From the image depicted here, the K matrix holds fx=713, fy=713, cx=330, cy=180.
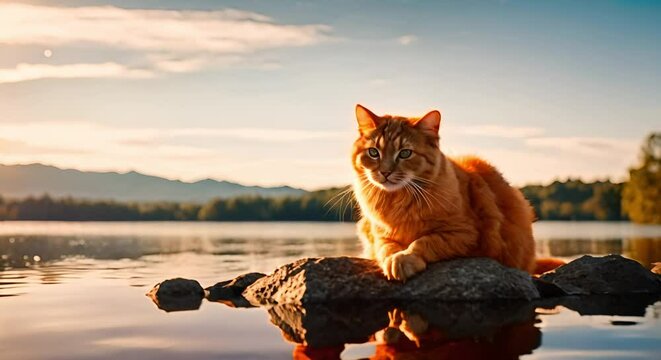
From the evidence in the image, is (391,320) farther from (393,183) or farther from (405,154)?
(405,154)

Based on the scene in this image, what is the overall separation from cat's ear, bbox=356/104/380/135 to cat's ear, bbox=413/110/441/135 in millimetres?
460

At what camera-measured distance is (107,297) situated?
948 cm

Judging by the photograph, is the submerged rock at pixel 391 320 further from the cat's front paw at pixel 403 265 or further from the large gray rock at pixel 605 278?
the large gray rock at pixel 605 278

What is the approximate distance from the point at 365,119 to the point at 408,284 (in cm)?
193

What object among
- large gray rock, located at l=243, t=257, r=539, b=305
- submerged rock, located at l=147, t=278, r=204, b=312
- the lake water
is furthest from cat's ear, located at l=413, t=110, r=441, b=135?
submerged rock, located at l=147, t=278, r=204, b=312

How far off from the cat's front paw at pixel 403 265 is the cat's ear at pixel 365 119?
4.72ft

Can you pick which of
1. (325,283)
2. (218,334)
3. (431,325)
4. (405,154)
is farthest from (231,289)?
(431,325)

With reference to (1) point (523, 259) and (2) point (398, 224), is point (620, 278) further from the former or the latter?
(2) point (398, 224)

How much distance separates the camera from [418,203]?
787 centimetres

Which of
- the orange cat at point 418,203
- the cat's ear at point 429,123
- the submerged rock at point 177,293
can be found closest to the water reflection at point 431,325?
the orange cat at point 418,203

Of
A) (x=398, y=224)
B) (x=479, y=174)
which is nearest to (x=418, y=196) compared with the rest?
(x=398, y=224)

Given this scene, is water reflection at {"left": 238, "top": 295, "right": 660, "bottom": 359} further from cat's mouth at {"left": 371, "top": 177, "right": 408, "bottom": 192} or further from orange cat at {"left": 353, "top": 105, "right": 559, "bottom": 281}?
cat's mouth at {"left": 371, "top": 177, "right": 408, "bottom": 192}

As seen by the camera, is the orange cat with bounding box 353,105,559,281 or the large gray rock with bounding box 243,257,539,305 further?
the large gray rock with bounding box 243,257,539,305

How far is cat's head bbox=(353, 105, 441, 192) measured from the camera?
24.8ft
